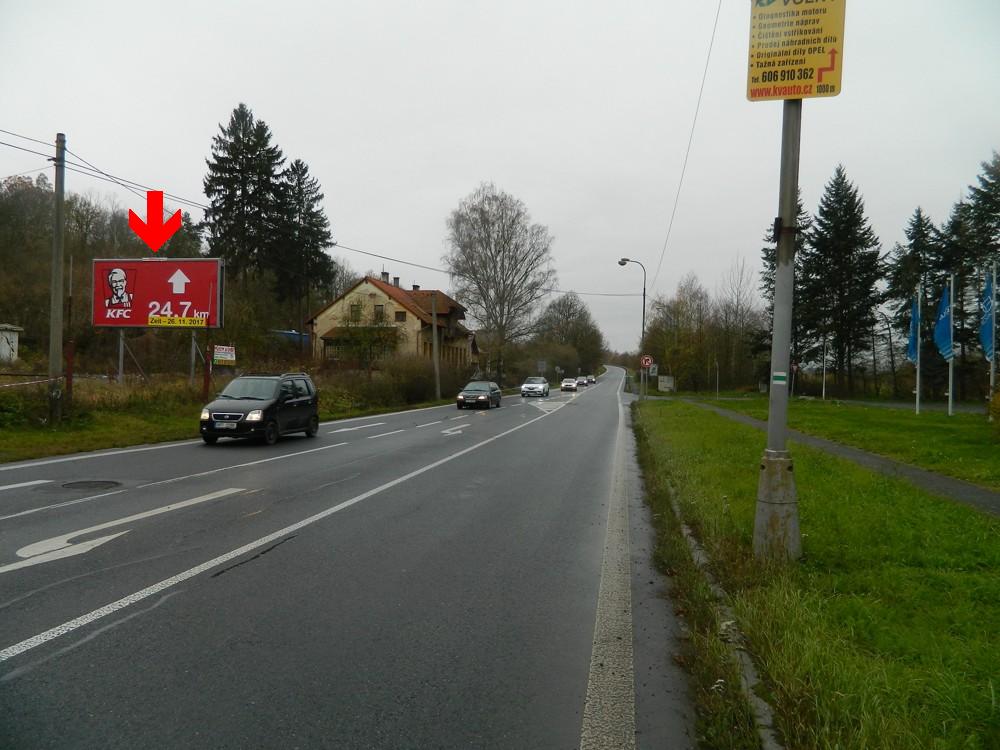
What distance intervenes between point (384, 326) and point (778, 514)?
3292 centimetres

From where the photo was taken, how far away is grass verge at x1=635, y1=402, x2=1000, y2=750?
299 centimetres

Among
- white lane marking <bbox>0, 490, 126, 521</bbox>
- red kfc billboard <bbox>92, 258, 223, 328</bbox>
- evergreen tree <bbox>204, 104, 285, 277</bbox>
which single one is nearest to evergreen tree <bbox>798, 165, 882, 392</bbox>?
evergreen tree <bbox>204, 104, 285, 277</bbox>

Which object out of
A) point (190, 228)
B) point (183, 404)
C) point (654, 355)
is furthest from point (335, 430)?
point (654, 355)

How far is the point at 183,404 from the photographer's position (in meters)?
20.9

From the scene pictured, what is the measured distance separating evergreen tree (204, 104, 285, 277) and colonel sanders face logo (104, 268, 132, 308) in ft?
81.4

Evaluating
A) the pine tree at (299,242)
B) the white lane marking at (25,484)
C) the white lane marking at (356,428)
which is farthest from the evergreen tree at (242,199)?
the white lane marking at (25,484)

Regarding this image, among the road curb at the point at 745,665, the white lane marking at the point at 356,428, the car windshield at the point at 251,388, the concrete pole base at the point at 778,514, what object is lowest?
the white lane marking at the point at 356,428

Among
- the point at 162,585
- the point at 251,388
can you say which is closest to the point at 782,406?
the point at 162,585

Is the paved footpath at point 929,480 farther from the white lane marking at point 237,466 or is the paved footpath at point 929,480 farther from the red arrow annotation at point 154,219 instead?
the red arrow annotation at point 154,219

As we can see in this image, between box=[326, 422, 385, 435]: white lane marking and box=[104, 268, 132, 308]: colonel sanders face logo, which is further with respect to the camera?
box=[104, 268, 132, 308]: colonel sanders face logo

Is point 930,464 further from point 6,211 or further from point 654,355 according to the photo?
point 654,355

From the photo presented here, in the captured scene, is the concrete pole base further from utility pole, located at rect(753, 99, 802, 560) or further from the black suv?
the black suv

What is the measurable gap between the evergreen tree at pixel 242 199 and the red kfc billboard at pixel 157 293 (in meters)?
24.8

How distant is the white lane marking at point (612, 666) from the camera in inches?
124
